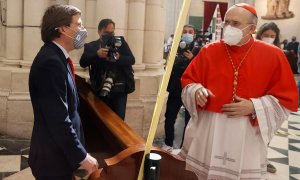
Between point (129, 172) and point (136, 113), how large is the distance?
3.21 metres

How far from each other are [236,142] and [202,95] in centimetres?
34

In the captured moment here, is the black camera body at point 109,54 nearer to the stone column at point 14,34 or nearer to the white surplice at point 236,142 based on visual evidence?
the white surplice at point 236,142

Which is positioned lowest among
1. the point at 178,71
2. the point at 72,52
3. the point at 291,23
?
the point at 178,71

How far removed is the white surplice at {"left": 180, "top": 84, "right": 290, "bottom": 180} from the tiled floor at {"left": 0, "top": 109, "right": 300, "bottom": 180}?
1.88 meters

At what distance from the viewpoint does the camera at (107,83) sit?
11.4 ft

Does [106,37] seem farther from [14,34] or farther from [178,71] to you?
[14,34]

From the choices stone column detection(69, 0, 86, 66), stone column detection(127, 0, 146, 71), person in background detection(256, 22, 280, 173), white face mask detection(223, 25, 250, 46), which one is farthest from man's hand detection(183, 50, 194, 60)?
white face mask detection(223, 25, 250, 46)

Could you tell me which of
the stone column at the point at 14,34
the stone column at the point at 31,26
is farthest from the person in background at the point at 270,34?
the stone column at the point at 14,34

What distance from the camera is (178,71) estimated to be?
4.07 metres

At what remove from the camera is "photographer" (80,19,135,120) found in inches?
138

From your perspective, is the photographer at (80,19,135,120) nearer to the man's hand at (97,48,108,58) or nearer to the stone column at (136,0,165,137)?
the man's hand at (97,48,108,58)

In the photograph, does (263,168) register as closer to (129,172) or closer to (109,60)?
(129,172)

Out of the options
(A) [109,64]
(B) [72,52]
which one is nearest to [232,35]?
(A) [109,64]

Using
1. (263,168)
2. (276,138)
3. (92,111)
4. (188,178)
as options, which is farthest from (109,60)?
(276,138)
